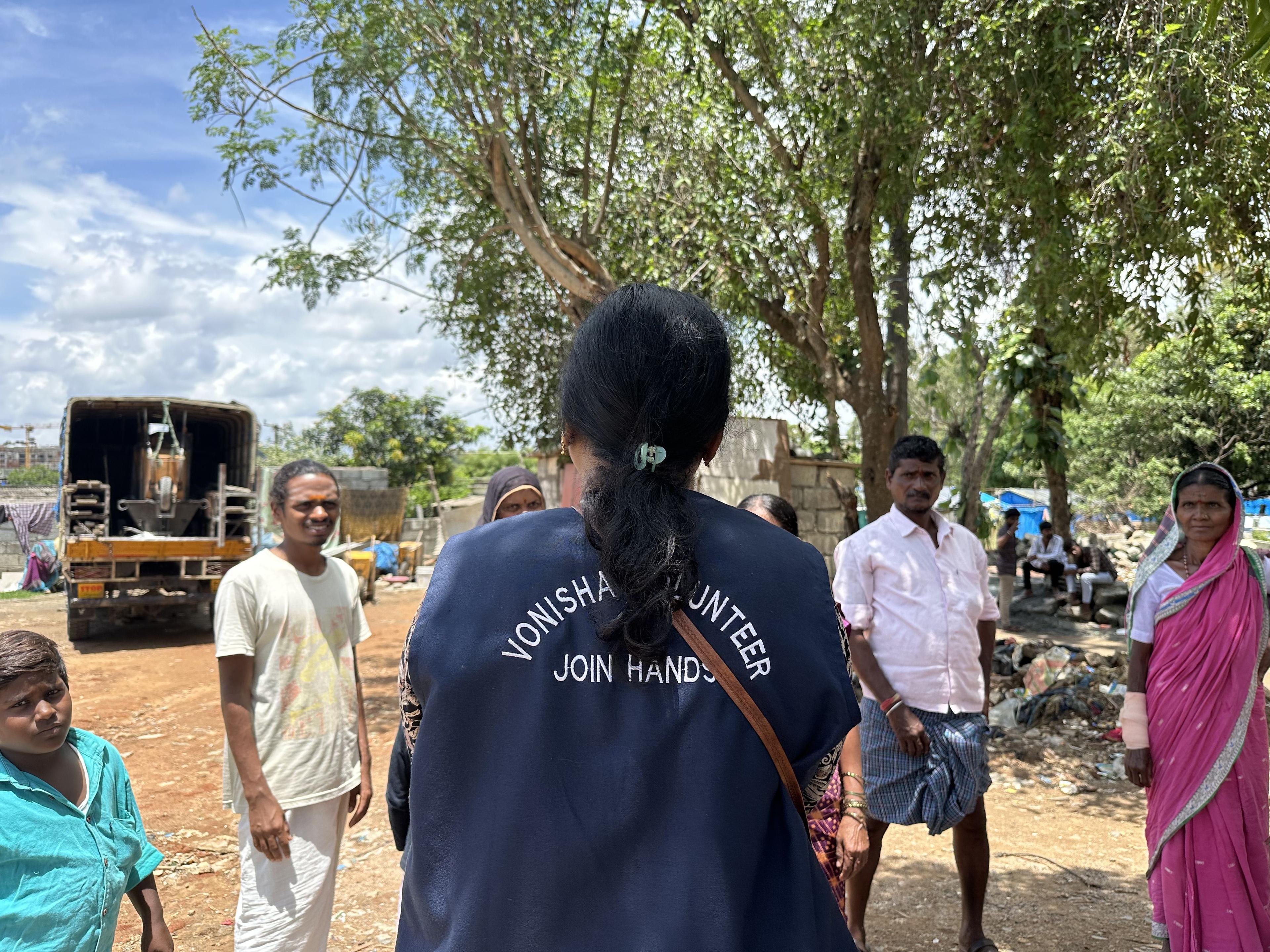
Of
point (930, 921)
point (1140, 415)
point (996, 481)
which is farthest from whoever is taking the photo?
point (996, 481)

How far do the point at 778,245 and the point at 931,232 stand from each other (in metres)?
1.29

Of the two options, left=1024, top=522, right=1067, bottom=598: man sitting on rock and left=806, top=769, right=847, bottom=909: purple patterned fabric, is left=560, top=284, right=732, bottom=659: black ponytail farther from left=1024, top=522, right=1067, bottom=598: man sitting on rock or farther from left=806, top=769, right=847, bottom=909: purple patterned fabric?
left=1024, top=522, right=1067, bottom=598: man sitting on rock

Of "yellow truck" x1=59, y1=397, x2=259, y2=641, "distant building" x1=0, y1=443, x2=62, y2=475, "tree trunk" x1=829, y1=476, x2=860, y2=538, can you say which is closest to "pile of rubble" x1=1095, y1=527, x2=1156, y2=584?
"tree trunk" x1=829, y1=476, x2=860, y2=538

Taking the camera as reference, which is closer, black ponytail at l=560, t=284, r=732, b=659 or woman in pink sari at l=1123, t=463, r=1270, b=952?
black ponytail at l=560, t=284, r=732, b=659

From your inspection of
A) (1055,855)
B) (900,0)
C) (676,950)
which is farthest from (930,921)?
(900,0)

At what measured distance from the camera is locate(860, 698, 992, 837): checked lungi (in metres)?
3.65

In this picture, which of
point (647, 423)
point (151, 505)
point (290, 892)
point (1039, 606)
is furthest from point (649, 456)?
point (1039, 606)

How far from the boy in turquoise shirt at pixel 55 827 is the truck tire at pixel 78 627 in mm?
11098

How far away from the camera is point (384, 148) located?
29.6 feet

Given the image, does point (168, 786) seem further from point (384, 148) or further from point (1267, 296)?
point (1267, 296)

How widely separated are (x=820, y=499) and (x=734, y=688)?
29.2ft

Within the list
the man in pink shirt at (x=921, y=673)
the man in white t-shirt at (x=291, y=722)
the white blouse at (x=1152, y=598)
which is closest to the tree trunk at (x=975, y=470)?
the white blouse at (x=1152, y=598)

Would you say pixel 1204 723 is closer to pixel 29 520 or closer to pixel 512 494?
pixel 512 494

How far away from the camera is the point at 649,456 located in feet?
4.45
